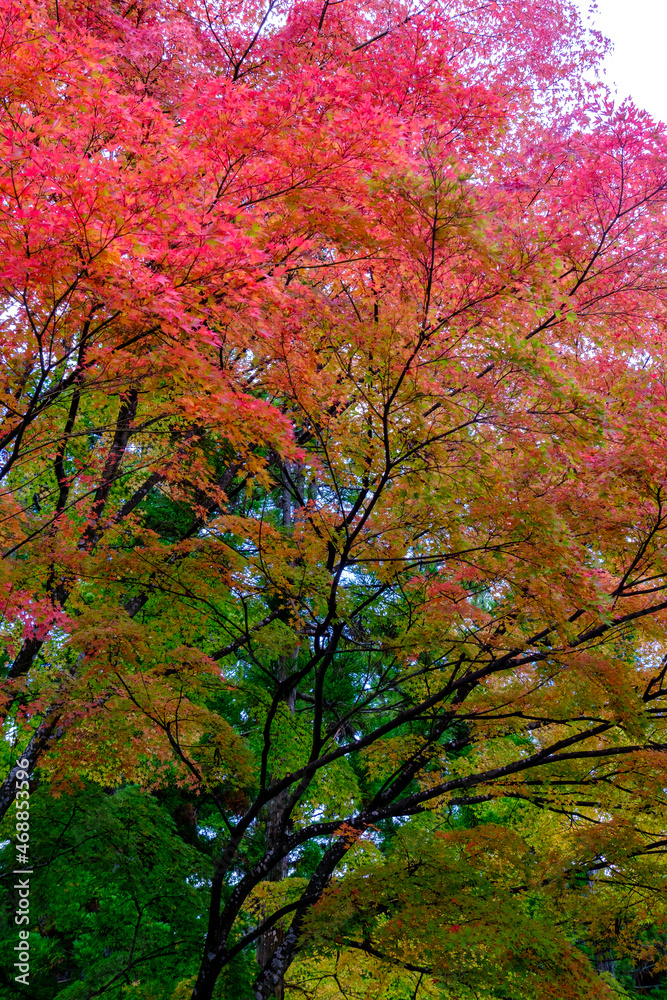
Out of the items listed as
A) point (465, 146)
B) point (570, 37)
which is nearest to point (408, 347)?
point (465, 146)

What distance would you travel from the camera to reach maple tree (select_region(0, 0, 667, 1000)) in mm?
3609

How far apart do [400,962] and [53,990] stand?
8994mm

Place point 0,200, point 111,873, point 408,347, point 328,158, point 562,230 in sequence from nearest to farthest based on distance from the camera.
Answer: point 0,200 < point 328,158 < point 408,347 < point 562,230 < point 111,873

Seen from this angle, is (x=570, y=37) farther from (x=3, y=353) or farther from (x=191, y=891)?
(x=191, y=891)

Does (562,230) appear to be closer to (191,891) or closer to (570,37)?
(570,37)

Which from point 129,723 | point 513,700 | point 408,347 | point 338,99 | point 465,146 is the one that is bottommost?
point 129,723

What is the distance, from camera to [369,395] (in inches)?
174

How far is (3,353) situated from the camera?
4320 mm

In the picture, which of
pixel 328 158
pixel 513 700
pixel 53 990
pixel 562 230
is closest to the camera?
pixel 328 158

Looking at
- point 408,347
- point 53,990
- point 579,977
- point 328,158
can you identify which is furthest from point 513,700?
point 53,990

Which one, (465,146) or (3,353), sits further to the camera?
(465,146)

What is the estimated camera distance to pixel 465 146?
5.20 meters

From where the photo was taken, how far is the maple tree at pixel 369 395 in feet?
11.8

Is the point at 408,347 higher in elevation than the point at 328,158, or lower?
lower
